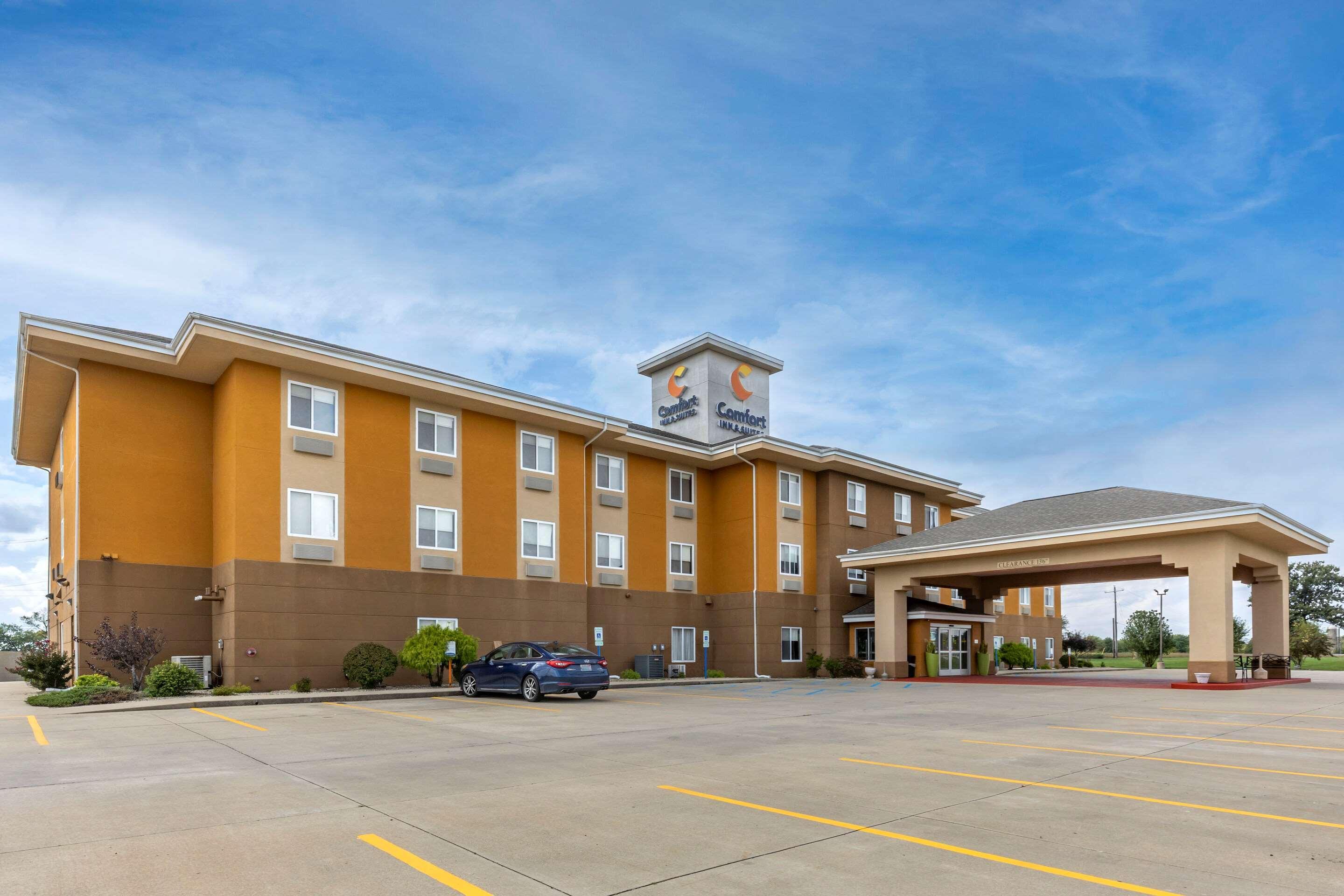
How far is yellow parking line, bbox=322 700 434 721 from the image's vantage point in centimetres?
1725

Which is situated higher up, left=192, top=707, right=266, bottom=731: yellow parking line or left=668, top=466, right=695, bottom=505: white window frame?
left=668, top=466, right=695, bottom=505: white window frame

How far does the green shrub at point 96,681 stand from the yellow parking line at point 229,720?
139 inches

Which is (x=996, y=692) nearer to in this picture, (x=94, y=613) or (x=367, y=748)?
(x=367, y=748)

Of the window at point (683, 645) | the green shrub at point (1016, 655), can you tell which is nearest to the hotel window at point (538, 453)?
the window at point (683, 645)

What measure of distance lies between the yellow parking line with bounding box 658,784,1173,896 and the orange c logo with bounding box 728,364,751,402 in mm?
38515

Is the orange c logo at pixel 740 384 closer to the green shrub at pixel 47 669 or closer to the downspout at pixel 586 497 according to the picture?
the downspout at pixel 586 497

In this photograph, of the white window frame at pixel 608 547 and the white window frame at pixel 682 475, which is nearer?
the white window frame at pixel 608 547

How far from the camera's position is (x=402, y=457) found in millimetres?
27672

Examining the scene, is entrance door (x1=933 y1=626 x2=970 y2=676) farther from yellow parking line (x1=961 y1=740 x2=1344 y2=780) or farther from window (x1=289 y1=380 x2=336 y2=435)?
yellow parking line (x1=961 y1=740 x2=1344 y2=780)

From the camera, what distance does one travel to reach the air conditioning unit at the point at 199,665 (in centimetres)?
2456

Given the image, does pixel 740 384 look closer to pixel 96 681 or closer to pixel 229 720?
pixel 96 681

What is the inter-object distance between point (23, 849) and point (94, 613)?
19.6m

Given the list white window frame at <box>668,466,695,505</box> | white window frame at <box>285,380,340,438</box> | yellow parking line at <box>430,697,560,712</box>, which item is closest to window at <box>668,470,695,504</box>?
white window frame at <box>668,466,695,505</box>

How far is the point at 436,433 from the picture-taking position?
2875 centimetres
